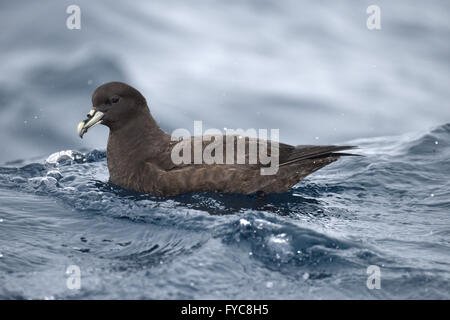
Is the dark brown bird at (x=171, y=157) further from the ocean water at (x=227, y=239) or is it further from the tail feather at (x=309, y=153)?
the ocean water at (x=227, y=239)

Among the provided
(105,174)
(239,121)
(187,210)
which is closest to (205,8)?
(239,121)

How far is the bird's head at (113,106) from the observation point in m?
6.48

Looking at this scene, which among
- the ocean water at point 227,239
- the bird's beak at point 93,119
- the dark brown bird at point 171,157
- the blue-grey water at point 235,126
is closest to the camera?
the ocean water at point 227,239

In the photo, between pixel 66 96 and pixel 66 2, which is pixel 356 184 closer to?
pixel 66 96

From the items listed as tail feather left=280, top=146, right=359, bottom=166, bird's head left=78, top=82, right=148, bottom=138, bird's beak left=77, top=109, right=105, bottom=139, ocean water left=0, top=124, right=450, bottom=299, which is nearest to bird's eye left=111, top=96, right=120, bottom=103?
bird's head left=78, top=82, right=148, bottom=138

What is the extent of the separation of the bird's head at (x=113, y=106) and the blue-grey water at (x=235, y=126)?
2.49ft

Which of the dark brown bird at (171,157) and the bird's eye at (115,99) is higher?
the bird's eye at (115,99)

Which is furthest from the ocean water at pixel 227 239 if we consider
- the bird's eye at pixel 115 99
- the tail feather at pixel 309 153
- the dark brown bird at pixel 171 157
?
the bird's eye at pixel 115 99

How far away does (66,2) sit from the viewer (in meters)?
11.9

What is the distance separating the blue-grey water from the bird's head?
0.76 meters

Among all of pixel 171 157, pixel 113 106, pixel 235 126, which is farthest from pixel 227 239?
pixel 235 126

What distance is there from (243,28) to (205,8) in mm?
1091

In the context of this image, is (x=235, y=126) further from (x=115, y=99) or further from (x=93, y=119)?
(x=93, y=119)

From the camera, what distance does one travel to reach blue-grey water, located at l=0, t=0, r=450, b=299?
4441mm
